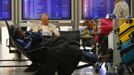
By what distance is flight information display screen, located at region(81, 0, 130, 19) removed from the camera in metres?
8.25

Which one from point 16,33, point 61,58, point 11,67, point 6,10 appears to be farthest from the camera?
point 6,10

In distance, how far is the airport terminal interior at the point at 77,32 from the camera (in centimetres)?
523

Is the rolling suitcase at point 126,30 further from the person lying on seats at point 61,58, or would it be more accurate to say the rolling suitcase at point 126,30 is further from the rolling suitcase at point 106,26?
the rolling suitcase at point 106,26

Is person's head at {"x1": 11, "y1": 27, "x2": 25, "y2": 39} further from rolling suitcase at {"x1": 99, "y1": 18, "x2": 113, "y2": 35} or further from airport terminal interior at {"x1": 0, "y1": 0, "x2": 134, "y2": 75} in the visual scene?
rolling suitcase at {"x1": 99, "y1": 18, "x2": 113, "y2": 35}

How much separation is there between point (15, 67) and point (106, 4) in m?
2.74

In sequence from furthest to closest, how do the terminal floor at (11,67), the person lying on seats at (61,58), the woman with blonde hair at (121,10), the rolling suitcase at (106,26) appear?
1. the woman with blonde hair at (121,10)
2. the rolling suitcase at (106,26)
3. the terminal floor at (11,67)
4. the person lying on seats at (61,58)

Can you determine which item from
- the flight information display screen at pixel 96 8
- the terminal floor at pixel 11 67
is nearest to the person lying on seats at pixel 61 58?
the terminal floor at pixel 11 67

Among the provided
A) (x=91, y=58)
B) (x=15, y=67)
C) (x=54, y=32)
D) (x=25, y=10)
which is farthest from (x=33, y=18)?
(x=91, y=58)

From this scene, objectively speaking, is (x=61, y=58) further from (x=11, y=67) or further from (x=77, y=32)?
(x=77, y=32)

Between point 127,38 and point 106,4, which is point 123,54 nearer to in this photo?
point 127,38

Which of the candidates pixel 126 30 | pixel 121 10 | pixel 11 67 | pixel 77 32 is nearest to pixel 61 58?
pixel 126 30

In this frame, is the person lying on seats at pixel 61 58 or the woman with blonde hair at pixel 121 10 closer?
the person lying on seats at pixel 61 58

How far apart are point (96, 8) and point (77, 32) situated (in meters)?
1.31

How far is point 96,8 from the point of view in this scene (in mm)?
8375
